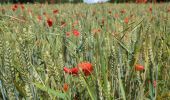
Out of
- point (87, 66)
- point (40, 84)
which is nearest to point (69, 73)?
point (87, 66)

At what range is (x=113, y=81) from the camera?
1023 millimetres

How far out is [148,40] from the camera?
108 cm

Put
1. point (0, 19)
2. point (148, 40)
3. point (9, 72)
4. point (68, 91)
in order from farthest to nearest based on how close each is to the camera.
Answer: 1. point (0, 19)
2. point (148, 40)
3. point (68, 91)
4. point (9, 72)

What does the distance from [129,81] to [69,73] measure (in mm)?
217

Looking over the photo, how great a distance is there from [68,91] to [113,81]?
15cm

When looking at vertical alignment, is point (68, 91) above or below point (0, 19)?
below

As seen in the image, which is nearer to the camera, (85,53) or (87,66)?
(87,66)

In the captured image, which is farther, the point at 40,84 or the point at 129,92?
the point at 129,92

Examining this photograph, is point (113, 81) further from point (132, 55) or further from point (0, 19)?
point (0, 19)

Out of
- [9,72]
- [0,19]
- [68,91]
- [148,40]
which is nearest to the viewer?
[9,72]

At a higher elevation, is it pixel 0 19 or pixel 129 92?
pixel 0 19

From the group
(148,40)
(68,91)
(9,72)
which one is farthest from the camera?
(148,40)

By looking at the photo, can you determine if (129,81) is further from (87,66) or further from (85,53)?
(85,53)

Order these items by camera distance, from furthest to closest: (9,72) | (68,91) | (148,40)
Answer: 1. (148,40)
2. (68,91)
3. (9,72)
